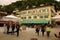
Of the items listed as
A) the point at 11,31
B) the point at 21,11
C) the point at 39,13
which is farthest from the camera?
the point at 21,11

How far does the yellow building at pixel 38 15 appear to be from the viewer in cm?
5431

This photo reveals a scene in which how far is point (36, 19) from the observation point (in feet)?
189

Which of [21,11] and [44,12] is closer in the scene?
[44,12]

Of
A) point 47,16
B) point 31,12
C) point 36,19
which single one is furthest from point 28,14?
point 47,16

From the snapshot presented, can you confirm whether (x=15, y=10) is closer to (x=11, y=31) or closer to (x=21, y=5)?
(x=21, y=5)

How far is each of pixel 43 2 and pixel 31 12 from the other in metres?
6.10

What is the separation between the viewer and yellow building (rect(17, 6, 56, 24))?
178ft

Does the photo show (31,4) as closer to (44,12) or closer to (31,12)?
(31,12)

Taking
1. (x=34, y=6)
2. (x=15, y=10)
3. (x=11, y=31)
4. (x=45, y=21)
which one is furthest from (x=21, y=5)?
(x=11, y=31)

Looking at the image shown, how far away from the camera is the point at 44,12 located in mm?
55281

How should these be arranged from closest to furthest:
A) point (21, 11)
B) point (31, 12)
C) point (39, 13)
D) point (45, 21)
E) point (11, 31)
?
point (11, 31), point (45, 21), point (39, 13), point (31, 12), point (21, 11)

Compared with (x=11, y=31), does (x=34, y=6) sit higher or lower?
higher

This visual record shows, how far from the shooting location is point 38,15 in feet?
188

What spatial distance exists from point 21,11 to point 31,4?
4481 millimetres
